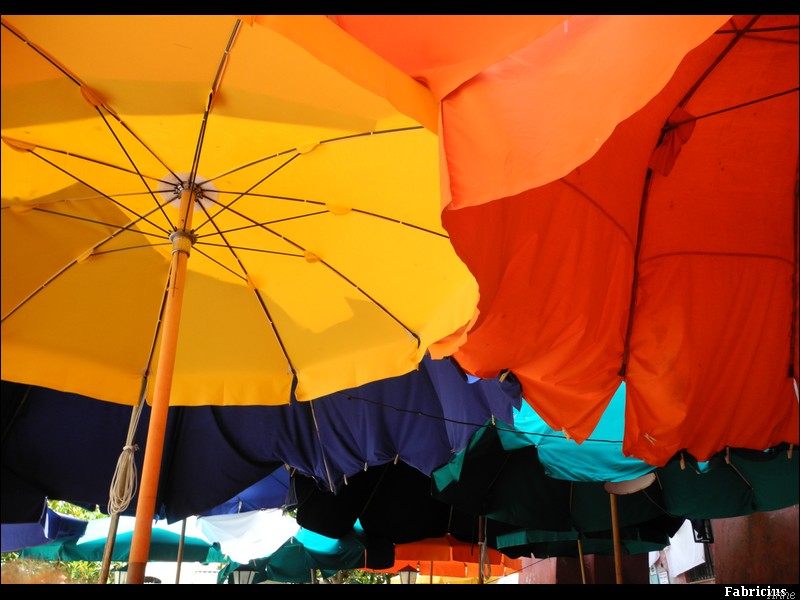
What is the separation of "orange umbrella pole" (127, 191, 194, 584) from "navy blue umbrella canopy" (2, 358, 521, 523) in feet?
6.11

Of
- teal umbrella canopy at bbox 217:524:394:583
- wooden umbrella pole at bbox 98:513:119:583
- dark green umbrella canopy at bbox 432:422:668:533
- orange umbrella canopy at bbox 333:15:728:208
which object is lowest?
wooden umbrella pole at bbox 98:513:119:583

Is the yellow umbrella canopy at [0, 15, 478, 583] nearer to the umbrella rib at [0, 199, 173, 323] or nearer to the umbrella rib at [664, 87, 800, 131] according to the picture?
the umbrella rib at [0, 199, 173, 323]

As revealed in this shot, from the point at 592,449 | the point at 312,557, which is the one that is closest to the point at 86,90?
the point at 592,449

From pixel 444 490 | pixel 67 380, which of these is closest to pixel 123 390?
pixel 67 380

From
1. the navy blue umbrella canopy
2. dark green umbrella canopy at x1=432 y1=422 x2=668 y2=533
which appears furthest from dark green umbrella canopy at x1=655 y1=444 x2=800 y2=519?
the navy blue umbrella canopy

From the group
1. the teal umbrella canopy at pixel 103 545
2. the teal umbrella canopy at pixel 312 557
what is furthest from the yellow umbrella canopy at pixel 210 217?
the teal umbrella canopy at pixel 103 545

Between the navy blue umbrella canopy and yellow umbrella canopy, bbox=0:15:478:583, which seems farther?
the navy blue umbrella canopy

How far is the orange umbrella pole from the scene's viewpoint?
2469 mm

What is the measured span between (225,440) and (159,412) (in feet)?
7.99

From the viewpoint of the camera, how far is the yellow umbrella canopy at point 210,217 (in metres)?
2.38

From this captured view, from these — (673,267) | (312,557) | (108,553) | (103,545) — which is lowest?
(108,553)

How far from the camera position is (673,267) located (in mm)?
3166

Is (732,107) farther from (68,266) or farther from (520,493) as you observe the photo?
(520,493)
